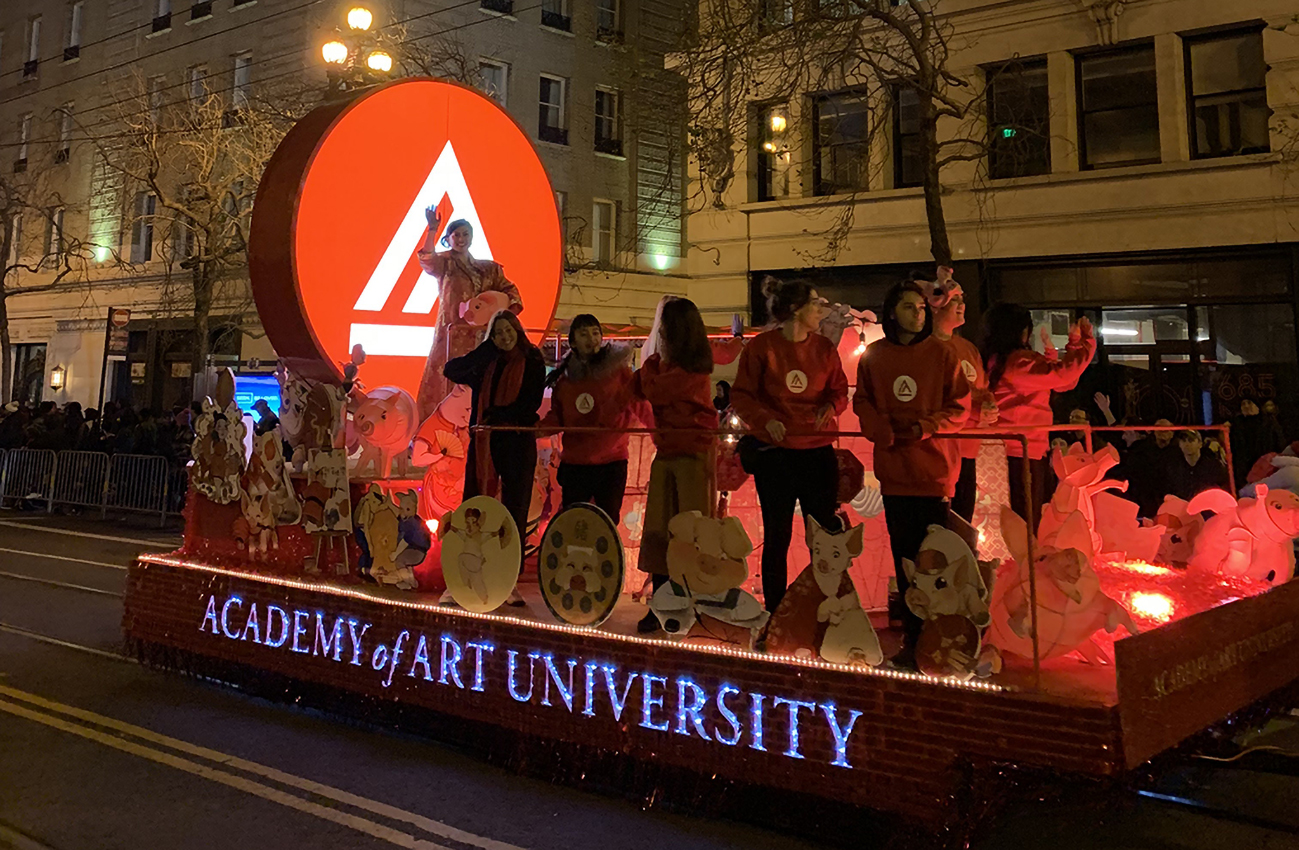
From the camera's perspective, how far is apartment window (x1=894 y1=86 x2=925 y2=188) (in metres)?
17.5

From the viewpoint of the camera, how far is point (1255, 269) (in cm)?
1517

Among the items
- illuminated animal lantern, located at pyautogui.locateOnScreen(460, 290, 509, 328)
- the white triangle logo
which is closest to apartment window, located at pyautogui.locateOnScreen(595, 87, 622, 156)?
the white triangle logo

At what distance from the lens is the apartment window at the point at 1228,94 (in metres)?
15.2

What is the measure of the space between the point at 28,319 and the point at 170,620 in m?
31.0

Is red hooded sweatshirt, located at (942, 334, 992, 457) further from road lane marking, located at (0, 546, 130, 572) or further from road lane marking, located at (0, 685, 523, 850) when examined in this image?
road lane marking, located at (0, 546, 130, 572)

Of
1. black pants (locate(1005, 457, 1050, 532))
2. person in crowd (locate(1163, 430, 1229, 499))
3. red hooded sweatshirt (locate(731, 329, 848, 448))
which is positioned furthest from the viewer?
person in crowd (locate(1163, 430, 1229, 499))

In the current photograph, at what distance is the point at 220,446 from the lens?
7031 mm

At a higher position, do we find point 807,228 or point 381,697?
point 807,228

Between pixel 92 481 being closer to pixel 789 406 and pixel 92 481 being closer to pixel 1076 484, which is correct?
pixel 789 406

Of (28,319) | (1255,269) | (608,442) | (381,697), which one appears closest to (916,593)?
→ (608,442)

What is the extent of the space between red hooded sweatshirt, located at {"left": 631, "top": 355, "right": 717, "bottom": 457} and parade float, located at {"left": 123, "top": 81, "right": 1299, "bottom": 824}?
10.8 inches

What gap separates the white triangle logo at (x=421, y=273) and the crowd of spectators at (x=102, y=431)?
9.69m

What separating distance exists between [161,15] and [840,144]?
21.8 metres

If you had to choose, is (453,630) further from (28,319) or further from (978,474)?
(28,319)
